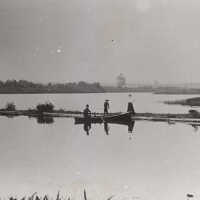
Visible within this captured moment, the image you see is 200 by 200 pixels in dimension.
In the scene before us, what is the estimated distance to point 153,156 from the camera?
1630 mm

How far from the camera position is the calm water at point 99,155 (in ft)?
5.29

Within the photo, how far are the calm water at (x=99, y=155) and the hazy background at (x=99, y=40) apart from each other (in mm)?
110

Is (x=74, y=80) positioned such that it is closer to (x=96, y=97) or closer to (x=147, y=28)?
(x=96, y=97)

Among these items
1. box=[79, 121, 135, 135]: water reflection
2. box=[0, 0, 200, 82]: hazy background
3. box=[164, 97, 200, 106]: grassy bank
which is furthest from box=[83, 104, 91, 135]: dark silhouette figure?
box=[164, 97, 200, 106]: grassy bank

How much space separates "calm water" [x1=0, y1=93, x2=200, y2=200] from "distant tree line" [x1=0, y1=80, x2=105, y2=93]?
0.03m

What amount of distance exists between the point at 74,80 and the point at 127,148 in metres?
0.38

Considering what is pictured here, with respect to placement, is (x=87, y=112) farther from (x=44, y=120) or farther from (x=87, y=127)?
(x=44, y=120)

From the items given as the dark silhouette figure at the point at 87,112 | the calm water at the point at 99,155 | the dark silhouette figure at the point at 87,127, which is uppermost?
the dark silhouette figure at the point at 87,112

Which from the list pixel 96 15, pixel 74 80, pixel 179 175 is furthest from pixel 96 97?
pixel 179 175

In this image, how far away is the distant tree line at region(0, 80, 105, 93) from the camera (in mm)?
1667

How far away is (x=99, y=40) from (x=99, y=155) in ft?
1.66

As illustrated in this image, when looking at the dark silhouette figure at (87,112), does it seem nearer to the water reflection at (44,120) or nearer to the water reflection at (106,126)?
the water reflection at (106,126)

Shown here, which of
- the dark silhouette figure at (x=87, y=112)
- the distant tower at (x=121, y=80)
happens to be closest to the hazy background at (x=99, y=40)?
the distant tower at (x=121, y=80)

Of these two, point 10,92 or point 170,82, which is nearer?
point 170,82
